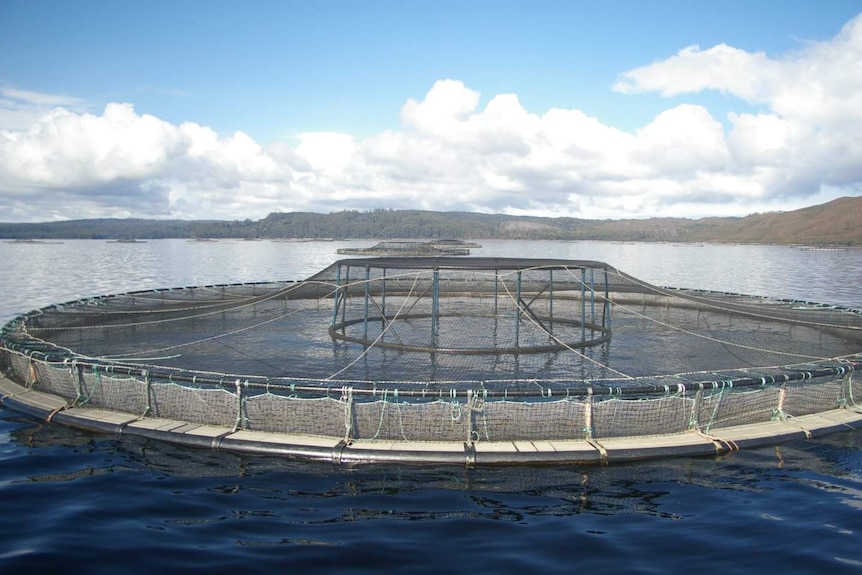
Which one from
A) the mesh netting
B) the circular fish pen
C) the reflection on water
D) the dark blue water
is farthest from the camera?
the mesh netting

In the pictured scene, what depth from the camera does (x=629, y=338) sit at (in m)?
18.8

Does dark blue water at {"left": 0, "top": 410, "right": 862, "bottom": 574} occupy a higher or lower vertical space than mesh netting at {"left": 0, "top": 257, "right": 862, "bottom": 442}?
lower

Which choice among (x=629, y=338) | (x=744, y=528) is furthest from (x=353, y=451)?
(x=629, y=338)

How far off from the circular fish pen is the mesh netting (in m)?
0.05

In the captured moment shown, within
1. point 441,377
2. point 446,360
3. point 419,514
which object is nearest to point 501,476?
point 419,514

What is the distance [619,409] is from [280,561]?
5.89 m

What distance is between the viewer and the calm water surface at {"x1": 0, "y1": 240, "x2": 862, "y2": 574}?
7234 mm

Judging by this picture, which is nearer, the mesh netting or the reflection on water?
the reflection on water

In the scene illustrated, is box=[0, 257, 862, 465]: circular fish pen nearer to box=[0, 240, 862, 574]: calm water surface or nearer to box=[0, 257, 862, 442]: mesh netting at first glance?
box=[0, 257, 862, 442]: mesh netting

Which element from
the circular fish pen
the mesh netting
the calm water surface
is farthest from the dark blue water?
the mesh netting

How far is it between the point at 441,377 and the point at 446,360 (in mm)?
1980

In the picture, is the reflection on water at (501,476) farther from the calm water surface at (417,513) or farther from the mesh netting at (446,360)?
the mesh netting at (446,360)

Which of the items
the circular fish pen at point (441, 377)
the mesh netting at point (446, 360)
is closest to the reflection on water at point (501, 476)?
the circular fish pen at point (441, 377)

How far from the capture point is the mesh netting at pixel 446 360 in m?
10.1
